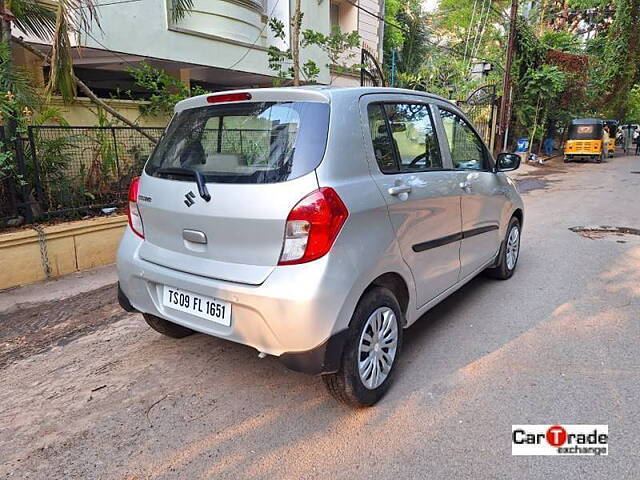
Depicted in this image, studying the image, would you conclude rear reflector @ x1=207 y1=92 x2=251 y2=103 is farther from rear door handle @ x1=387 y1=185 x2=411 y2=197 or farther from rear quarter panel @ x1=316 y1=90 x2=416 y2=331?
rear door handle @ x1=387 y1=185 x2=411 y2=197

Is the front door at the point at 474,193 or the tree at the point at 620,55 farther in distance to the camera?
the tree at the point at 620,55

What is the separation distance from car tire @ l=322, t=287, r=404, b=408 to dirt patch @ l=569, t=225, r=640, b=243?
5.30 m

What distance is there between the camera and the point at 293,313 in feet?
7.19

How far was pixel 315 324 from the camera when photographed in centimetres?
221

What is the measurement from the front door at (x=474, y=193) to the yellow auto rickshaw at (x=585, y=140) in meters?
20.3

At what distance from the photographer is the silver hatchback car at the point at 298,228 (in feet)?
7.37

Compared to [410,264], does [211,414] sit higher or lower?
lower

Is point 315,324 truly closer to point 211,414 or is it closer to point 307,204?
point 307,204

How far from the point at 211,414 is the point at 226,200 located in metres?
1.23

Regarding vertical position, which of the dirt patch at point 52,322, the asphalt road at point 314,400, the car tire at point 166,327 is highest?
the car tire at point 166,327

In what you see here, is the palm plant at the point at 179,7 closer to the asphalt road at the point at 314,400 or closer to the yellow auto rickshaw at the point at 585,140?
the asphalt road at the point at 314,400

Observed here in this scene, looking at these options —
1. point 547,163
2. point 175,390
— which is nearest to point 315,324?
point 175,390

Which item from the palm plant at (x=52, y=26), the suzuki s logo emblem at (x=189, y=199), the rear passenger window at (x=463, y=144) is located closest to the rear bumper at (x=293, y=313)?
the suzuki s logo emblem at (x=189, y=199)

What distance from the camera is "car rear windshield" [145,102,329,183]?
235 cm
